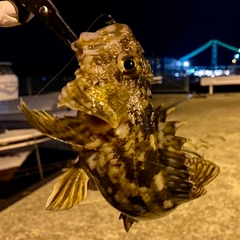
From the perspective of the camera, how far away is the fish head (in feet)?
3.21

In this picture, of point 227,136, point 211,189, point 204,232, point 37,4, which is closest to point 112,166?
point 37,4

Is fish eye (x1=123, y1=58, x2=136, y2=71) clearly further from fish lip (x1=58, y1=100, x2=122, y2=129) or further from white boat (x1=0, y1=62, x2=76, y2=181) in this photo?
white boat (x1=0, y1=62, x2=76, y2=181)

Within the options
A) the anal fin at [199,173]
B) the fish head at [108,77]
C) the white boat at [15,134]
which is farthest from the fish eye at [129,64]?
the white boat at [15,134]

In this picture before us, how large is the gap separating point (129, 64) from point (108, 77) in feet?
0.24

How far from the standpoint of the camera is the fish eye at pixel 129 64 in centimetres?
103

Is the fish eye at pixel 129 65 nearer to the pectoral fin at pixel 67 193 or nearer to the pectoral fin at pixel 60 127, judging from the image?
the pectoral fin at pixel 60 127

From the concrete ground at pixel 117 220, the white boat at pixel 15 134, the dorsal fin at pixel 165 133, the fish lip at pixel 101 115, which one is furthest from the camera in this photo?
the white boat at pixel 15 134

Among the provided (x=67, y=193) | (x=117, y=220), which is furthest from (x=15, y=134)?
(x=67, y=193)

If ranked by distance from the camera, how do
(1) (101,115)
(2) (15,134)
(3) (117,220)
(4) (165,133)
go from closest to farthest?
(1) (101,115) < (4) (165,133) < (3) (117,220) < (2) (15,134)

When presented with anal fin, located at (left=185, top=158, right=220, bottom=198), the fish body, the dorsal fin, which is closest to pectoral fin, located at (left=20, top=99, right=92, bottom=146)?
the fish body

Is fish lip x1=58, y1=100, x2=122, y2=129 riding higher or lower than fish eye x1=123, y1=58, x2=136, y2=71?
lower

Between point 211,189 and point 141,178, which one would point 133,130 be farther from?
point 211,189

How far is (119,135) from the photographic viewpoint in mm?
1042

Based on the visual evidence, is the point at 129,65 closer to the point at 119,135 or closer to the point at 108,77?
the point at 108,77
